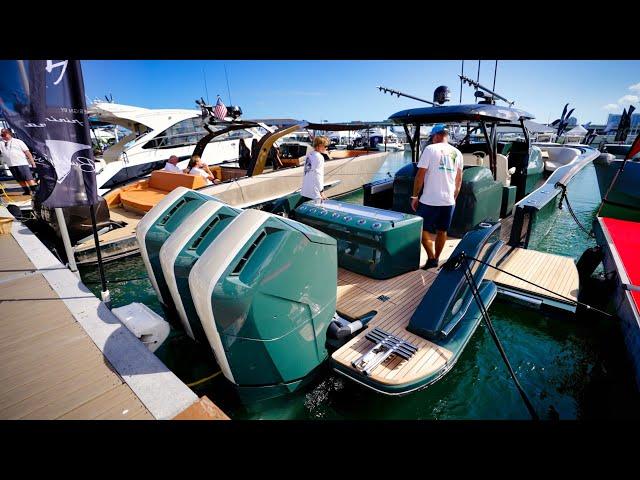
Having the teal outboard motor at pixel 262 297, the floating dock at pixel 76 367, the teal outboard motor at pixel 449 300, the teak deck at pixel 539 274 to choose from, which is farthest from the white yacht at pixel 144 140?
the teal outboard motor at pixel 262 297

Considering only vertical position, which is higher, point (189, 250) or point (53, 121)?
point (53, 121)

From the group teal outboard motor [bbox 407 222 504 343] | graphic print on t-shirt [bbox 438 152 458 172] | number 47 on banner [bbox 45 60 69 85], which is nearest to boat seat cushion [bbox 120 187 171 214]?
number 47 on banner [bbox 45 60 69 85]

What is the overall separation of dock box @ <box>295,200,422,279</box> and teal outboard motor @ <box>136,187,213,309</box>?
142 centimetres

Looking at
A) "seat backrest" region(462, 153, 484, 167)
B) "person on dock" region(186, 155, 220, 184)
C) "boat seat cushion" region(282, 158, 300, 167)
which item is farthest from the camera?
"boat seat cushion" region(282, 158, 300, 167)

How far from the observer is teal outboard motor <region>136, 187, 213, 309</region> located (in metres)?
2.73

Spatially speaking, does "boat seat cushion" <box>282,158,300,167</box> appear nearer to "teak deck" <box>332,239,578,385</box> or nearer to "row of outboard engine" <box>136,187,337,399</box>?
"teak deck" <box>332,239,578,385</box>

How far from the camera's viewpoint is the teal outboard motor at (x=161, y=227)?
273 centimetres

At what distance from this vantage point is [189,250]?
228 centimetres

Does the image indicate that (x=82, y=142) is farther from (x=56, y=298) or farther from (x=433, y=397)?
(x=433, y=397)

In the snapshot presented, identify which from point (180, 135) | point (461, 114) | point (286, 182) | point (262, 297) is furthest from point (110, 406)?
point (180, 135)

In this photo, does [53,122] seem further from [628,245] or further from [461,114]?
[628,245]

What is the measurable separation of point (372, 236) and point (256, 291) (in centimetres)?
174
